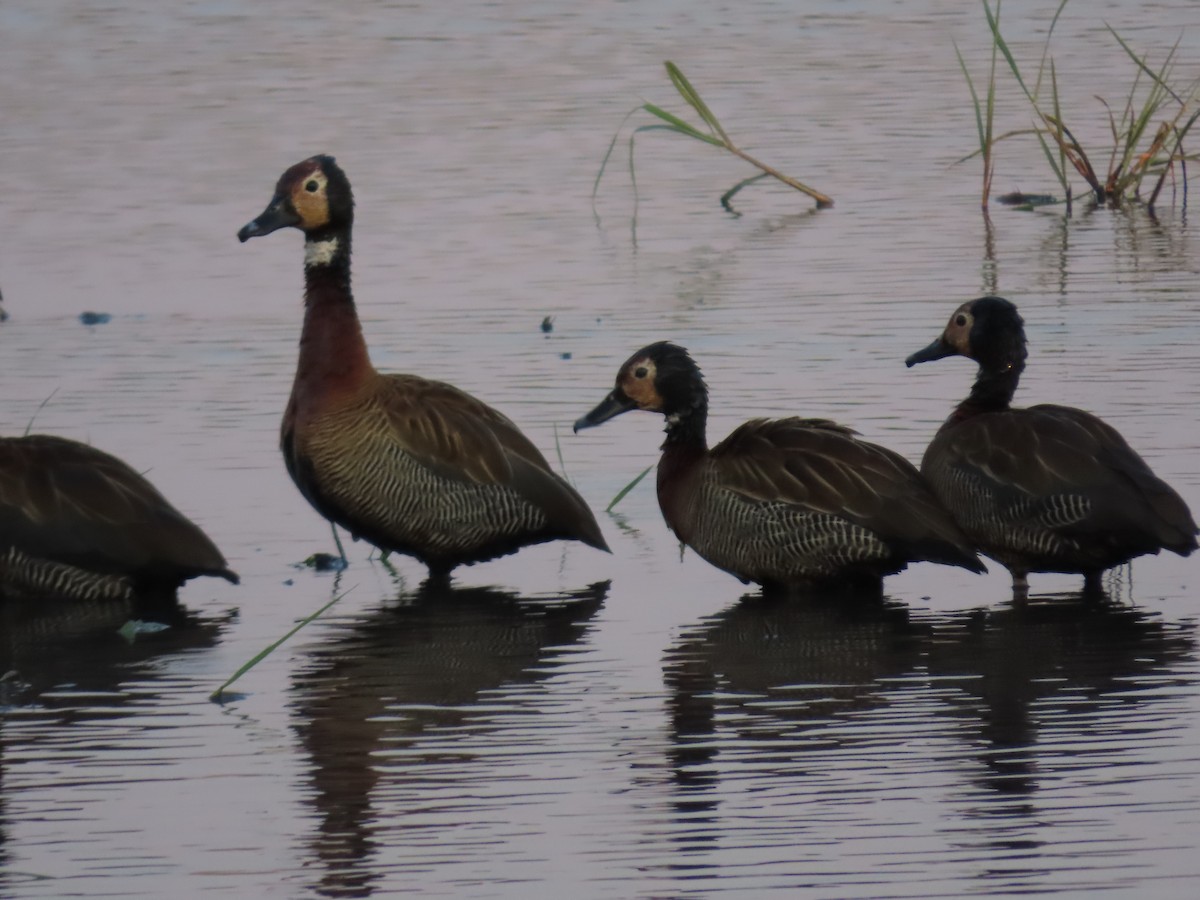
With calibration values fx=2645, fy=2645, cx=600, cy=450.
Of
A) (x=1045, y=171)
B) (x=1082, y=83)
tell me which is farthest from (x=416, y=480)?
(x=1082, y=83)

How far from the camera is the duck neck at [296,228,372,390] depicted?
10.5m

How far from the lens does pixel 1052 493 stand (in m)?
9.73

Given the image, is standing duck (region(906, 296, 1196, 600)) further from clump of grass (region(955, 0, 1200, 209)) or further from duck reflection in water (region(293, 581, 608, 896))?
clump of grass (region(955, 0, 1200, 209))

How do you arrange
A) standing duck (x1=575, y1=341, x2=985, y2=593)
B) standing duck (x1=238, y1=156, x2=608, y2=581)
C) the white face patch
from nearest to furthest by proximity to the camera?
1. standing duck (x1=575, y1=341, x2=985, y2=593)
2. standing duck (x1=238, y1=156, x2=608, y2=581)
3. the white face patch

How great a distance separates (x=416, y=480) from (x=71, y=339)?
4529mm

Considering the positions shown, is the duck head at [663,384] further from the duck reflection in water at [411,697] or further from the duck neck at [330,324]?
the duck neck at [330,324]

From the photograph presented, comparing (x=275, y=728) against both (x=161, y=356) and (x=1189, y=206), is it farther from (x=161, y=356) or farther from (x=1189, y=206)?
(x=1189, y=206)

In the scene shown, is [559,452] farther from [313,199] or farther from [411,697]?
[411,697]

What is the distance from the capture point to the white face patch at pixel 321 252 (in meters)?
11.0

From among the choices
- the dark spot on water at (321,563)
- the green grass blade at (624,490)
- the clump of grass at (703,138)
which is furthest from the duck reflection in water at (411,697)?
the clump of grass at (703,138)

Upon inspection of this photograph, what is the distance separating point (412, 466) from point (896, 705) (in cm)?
277

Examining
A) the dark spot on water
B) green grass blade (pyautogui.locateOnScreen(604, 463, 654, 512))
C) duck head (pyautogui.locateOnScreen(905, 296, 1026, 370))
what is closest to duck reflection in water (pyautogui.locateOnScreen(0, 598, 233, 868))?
the dark spot on water

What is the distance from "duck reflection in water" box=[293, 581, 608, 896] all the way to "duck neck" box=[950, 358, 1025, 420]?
5.73 feet

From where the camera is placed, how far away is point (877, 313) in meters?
14.3
